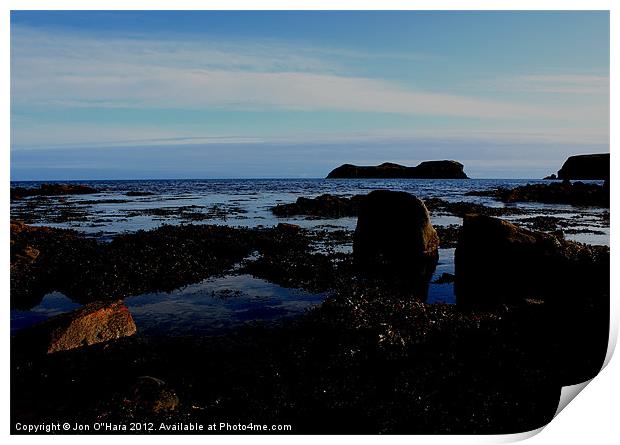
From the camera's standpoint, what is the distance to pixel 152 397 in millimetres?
6246

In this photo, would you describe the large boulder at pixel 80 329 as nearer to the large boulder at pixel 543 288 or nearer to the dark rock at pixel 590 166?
the large boulder at pixel 543 288

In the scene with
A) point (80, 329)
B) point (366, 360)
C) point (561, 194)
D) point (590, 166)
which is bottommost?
point (366, 360)

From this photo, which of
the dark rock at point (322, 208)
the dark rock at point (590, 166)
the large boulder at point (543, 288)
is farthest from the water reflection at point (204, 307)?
the dark rock at point (322, 208)

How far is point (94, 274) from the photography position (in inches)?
556

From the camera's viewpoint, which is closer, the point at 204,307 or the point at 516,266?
the point at 204,307

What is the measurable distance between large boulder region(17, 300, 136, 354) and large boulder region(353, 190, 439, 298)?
845 centimetres

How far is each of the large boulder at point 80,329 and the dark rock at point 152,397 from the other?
8.33 ft

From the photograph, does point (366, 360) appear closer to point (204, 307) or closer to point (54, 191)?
point (204, 307)

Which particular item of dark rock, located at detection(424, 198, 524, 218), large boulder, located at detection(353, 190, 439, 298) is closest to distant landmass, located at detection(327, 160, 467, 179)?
Answer: dark rock, located at detection(424, 198, 524, 218)

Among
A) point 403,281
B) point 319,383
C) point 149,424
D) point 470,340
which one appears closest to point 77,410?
point 149,424

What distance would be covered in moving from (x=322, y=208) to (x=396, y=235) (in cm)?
2160

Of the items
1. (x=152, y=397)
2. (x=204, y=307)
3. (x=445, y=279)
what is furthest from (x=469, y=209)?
(x=152, y=397)
